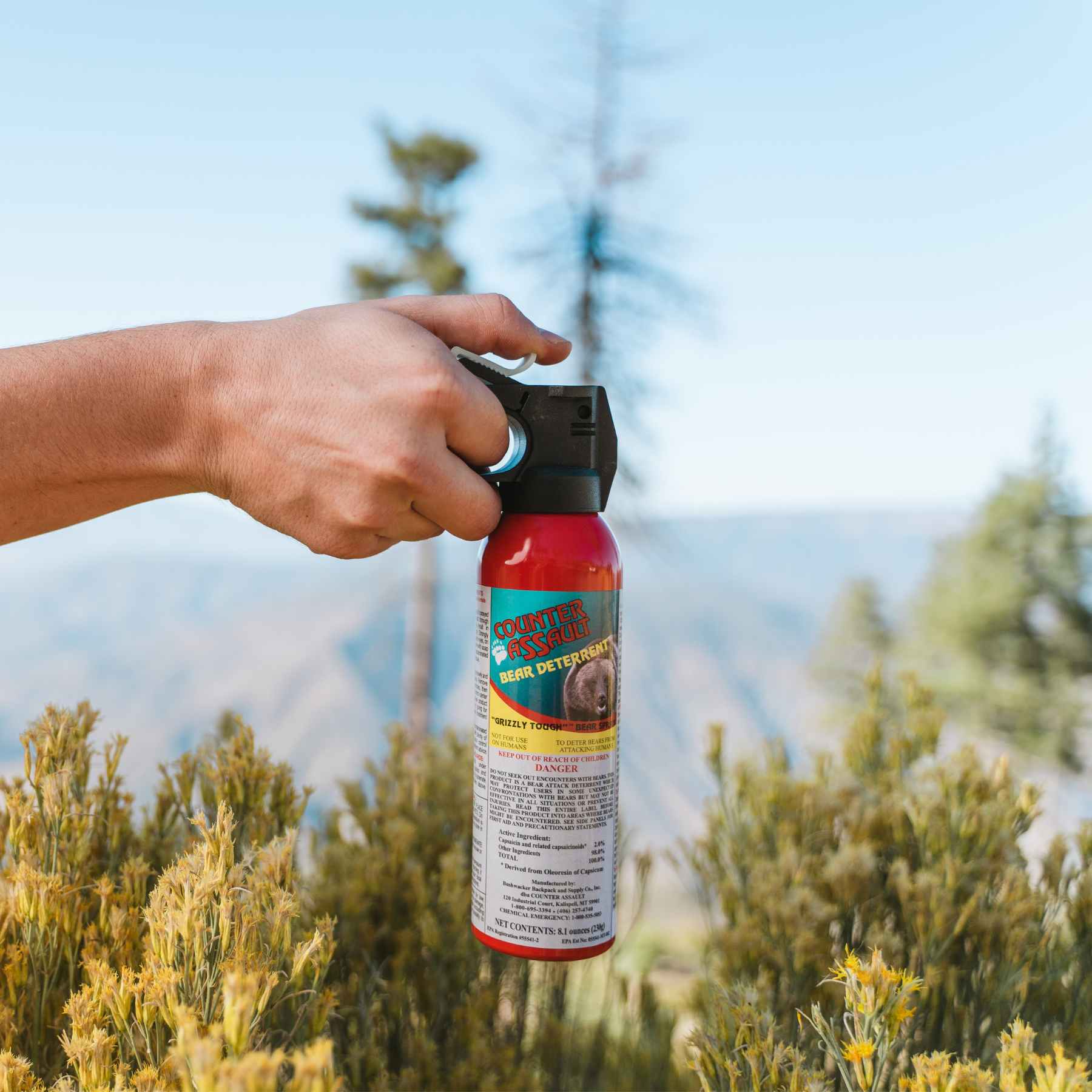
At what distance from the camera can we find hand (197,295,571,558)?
141 centimetres

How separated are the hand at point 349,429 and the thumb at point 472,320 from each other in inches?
1.0

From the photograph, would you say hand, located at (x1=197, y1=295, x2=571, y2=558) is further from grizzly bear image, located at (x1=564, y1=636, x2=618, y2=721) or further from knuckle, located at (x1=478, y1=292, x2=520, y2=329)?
grizzly bear image, located at (x1=564, y1=636, x2=618, y2=721)

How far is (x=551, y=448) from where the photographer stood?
1.56 m

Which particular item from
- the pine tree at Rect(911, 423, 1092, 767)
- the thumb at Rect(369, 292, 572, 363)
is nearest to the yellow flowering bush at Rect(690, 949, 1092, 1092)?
the thumb at Rect(369, 292, 572, 363)

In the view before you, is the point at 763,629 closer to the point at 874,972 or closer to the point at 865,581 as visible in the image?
the point at 865,581

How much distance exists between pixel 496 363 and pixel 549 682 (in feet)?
2.08

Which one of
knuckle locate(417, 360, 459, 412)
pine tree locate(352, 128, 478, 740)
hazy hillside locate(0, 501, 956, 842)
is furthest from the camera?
hazy hillside locate(0, 501, 956, 842)

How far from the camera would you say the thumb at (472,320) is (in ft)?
5.22

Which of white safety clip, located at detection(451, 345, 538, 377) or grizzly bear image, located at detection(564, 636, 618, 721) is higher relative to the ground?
white safety clip, located at detection(451, 345, 538, 377)

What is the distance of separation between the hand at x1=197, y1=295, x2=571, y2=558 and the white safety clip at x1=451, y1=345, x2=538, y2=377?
0.27 ft

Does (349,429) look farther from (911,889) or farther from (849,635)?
(849,635)

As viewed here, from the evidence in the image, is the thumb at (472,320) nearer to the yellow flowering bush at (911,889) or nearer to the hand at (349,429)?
the hand at (349,429)

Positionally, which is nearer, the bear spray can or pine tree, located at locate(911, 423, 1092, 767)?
the bear spray can

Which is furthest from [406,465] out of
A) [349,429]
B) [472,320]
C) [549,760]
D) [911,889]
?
[911,889]
